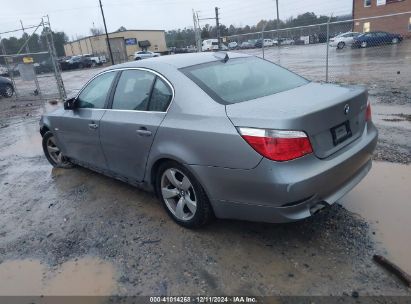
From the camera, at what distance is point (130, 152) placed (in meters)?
3.90

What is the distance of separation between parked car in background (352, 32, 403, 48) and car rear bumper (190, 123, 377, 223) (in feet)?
98.5

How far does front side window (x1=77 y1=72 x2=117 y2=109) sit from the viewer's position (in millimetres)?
4379

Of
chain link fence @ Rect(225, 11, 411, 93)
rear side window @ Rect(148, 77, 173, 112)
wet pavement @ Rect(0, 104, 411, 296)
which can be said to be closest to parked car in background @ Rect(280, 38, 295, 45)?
chain link fence @ Rect(225, 11, 411, 93)

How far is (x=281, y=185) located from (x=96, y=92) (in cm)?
290

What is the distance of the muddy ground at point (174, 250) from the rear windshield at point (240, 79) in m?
1.28

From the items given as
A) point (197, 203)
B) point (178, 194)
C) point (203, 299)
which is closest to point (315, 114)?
point (197, 203)

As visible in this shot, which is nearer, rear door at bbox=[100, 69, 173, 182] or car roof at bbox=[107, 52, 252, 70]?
rear door at bbox=[100, 69, 173, 182]

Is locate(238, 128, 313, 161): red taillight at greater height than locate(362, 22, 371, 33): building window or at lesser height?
greater

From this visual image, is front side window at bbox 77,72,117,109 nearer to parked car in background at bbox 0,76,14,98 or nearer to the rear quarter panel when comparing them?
the rear quarter panel

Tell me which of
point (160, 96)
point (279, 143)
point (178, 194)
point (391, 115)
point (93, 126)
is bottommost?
point (391, 115)

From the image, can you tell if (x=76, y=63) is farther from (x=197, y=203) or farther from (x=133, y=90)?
(x=197, y=203)

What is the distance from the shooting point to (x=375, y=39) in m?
29.4

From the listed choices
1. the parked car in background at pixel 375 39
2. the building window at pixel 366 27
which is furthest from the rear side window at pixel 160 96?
the building window at pixel 366 27

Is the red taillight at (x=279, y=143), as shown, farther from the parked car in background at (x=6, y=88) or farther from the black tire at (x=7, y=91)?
the black tire at (x=7, y=91)
